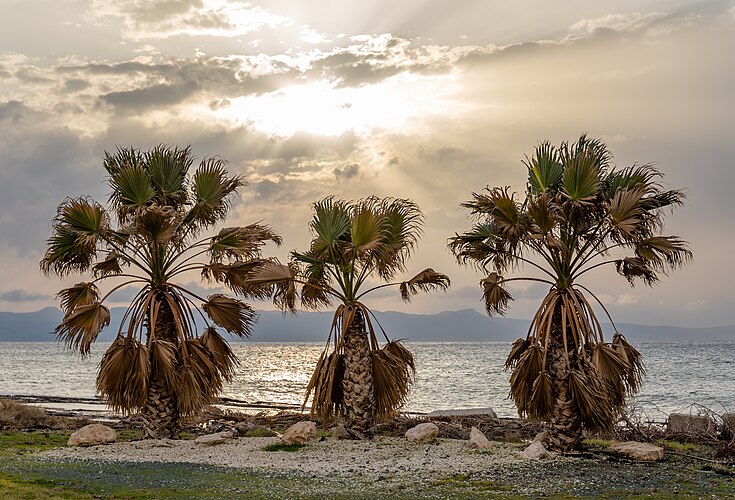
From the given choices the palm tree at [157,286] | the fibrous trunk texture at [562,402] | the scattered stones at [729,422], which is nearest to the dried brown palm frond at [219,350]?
the palm tree at [157,286]

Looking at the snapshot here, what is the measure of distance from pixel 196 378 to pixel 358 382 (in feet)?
14.4

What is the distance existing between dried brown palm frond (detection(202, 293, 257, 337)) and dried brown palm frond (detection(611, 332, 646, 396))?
32.3 feet

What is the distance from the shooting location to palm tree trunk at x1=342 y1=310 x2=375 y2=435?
20594 millimetres

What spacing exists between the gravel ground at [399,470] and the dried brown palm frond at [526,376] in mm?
1258

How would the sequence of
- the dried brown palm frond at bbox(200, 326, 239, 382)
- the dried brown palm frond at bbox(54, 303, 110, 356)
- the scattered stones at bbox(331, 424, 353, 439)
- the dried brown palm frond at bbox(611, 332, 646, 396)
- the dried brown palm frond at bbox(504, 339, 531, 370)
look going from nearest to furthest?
1. the dried brown palm frond at bbox(611, 332, 646, 396)
2. the dried brown palm frond at bbox(504, 339, 531, 370)
3. the dried brown palm frond at bbox(54, 303, 110, 356)
4. the scattered stones at bbox(331, 424, 353, 439)
5. the dried brown palm frond at bbox(200, 326, 239, 382)

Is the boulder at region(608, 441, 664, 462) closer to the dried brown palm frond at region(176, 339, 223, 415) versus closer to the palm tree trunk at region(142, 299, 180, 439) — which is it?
the dried brown palm frond at region(176, 339, 223, 415)

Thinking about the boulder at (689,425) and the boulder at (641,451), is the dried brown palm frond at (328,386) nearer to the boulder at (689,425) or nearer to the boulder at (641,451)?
the boulder at (641,451)

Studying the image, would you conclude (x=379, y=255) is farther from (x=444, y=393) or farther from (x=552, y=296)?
(x=444, y=393)

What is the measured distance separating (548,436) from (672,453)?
2942 millimetres

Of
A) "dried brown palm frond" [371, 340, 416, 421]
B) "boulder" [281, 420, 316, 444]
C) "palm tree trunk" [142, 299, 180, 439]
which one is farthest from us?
"dried brown palm frond" [371, 340, 416, 421]

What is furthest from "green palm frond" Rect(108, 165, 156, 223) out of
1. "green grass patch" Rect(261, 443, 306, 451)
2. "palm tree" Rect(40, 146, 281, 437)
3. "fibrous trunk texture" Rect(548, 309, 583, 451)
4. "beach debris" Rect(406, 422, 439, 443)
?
"fibrous trunk texture" Rect(548, 309, 583, 451)

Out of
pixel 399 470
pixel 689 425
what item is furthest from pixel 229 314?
pixel 689 425

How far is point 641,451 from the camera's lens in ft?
56.5

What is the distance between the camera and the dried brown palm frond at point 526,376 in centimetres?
1847
